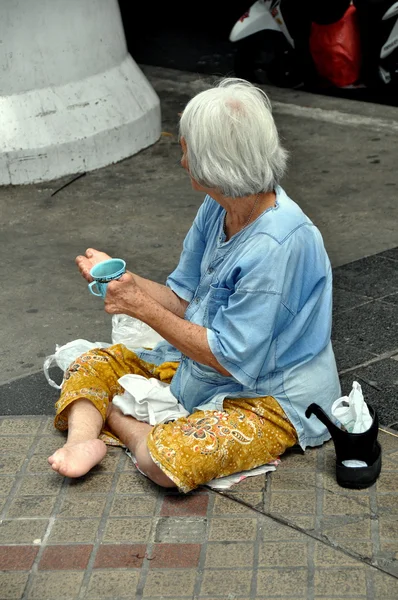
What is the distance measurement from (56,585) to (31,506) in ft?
1.29

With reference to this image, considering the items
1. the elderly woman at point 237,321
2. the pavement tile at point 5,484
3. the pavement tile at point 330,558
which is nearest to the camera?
the pavement tile at point 330,558

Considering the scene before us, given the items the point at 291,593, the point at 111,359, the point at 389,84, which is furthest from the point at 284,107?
the point at 291,593

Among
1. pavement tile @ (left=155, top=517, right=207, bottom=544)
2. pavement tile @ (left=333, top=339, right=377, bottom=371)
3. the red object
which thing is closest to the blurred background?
the red object

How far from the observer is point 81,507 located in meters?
2.91

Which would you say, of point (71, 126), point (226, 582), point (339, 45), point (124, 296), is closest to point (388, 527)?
point (226, 582)

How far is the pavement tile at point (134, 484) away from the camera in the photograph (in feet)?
9.77

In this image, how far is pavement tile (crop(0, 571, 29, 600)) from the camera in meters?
2.56

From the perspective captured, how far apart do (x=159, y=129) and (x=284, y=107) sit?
1.10m

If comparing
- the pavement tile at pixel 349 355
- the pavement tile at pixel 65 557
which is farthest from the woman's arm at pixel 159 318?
the pavement tile at pixel 349 355

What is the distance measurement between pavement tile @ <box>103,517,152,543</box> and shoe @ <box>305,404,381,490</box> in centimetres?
57

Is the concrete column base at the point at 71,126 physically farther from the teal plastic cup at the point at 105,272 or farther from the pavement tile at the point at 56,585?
the pavement tile at the point at 56,585

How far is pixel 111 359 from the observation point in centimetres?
335

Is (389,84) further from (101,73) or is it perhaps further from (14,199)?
(14,199)

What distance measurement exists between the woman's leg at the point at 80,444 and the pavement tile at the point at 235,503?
0.40 m
